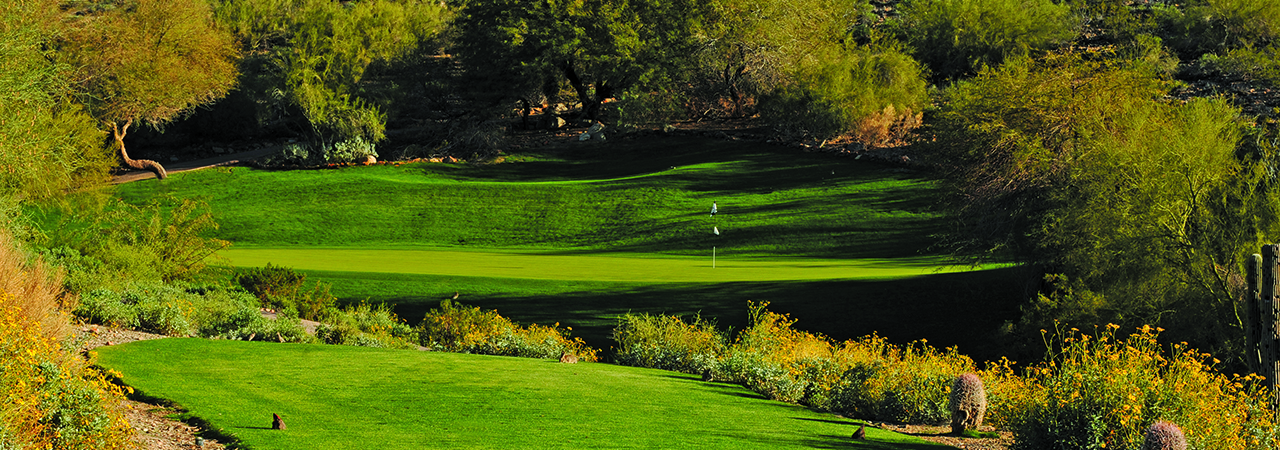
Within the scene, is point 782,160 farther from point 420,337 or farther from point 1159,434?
point 1159,434

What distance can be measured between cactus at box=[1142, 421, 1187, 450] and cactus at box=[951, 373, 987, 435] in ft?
10.9

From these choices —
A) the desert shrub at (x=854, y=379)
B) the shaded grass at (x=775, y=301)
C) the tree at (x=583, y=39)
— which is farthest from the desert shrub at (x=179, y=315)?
the tree at (x=583, y=39)

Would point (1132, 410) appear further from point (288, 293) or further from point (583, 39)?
point (583, 39)

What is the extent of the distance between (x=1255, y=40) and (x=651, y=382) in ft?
205

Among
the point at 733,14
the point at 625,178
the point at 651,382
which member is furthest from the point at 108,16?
the point at 651,382

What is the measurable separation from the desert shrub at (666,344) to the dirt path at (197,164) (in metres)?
33.0

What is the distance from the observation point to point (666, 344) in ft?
66.0

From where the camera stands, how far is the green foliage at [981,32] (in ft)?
206

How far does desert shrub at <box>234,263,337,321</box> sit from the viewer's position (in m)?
24.1

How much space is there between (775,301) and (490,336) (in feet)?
24.4

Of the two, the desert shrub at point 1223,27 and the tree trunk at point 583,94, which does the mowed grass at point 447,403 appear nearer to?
the tree trunk at point 583,94

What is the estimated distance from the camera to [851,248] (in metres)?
32.8

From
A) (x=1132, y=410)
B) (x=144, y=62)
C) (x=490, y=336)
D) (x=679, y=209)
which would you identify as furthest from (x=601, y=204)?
(x=1132, y=410)

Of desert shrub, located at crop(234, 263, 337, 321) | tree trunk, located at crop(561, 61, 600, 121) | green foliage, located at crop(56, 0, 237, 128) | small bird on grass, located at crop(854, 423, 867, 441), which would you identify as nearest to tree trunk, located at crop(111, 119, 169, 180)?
green foliage, located at crop(56, 0, 237, 128)
